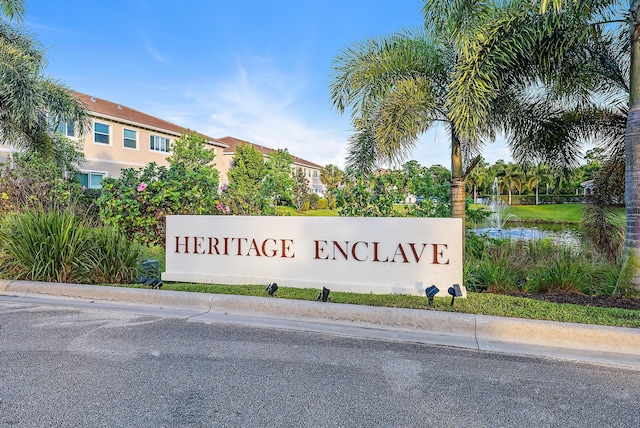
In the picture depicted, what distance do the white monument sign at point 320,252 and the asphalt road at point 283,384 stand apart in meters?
1.54

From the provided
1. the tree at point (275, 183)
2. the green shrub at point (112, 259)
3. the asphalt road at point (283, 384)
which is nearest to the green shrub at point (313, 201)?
the tree at point (275, 183)

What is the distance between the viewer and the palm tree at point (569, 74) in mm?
5820

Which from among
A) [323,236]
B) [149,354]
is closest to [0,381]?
[149,354]

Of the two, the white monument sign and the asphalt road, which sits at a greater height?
the white monument sign

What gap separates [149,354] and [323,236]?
2.84 m

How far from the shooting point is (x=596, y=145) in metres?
9.80

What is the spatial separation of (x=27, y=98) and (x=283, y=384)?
39.4ft

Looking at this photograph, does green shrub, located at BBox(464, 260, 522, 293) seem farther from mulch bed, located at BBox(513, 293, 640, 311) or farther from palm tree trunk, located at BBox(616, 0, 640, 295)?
palm tree trunk, located at BBox(616, 0, 640, 295)

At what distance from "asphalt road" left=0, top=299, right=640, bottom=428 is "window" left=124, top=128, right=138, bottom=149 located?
82.7ft

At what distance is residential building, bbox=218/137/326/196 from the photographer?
39875mm

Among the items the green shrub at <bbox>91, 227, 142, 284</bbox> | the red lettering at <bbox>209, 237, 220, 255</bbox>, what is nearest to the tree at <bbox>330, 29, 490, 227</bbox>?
the red lettering at <bbox>209, 237, 220, 255</bbox>

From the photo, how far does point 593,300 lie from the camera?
5.51m

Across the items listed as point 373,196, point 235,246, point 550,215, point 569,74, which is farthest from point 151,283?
point 550,215

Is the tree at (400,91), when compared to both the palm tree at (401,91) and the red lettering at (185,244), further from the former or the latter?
the red lettering at (185,244)
